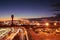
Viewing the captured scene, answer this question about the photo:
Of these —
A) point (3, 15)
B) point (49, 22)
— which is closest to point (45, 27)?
point (49, 22)

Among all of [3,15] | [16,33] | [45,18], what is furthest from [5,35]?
[45,18]

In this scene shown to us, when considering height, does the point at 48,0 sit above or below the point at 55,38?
above

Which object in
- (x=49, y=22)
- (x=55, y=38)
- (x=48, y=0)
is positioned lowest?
(x=55, y=38)

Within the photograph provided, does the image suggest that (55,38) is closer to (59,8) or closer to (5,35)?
(59,8)

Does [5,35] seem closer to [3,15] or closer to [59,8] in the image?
[3,15]

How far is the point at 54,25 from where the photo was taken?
18.5 ft

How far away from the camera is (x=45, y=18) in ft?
18.6

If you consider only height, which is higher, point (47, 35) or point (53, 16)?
point (53, 16)

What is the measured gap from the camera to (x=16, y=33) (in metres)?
5.97

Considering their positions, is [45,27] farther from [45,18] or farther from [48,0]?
[48,0]

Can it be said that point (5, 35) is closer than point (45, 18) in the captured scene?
No

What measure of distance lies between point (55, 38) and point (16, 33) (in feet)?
3.26

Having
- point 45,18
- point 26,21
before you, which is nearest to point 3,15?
point 26,21

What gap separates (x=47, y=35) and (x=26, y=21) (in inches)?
23.0
